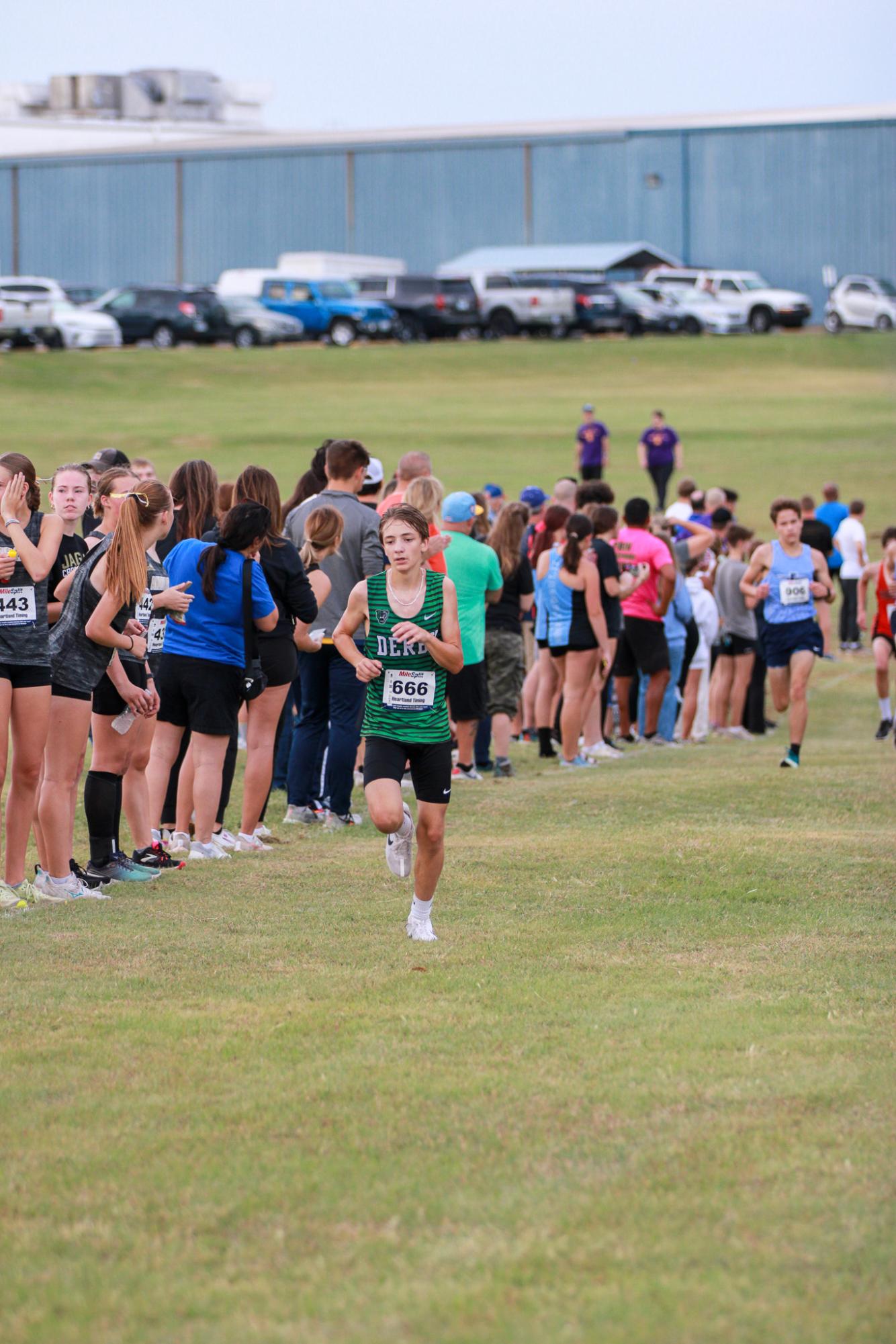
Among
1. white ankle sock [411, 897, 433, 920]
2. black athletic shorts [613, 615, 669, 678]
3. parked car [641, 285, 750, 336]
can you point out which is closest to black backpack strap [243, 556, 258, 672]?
white ankle sock [411, 897, 433, 920]

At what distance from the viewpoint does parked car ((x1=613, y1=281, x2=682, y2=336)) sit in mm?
48688

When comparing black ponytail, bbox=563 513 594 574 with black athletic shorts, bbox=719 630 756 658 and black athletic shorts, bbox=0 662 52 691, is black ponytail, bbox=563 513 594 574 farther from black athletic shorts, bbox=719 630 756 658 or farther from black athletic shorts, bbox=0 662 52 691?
black athletic shorts, bbox=0 662 52 691

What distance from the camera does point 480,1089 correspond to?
5098 mm

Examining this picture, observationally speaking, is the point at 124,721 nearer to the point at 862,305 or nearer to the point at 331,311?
the point at 331,311

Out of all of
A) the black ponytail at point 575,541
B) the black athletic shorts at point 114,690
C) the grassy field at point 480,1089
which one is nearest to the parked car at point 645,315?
the black ponytail at point 575,541

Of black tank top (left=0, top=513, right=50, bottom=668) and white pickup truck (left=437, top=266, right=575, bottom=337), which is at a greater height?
white pickup truck (left=437, top=266, right=575, bottom=337)

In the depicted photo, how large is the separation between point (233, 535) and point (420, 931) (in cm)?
239

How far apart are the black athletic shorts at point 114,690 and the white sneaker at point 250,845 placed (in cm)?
122

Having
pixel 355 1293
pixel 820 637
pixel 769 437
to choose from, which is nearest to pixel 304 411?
pixel 769 437

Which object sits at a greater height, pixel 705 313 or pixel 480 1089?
pixel 705 313

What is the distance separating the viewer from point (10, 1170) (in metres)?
4.51

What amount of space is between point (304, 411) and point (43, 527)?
28.5m

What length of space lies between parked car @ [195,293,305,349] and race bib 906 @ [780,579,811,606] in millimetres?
34562

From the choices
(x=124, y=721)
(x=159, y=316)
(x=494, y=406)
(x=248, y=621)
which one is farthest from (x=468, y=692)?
(x=159, y=316)
